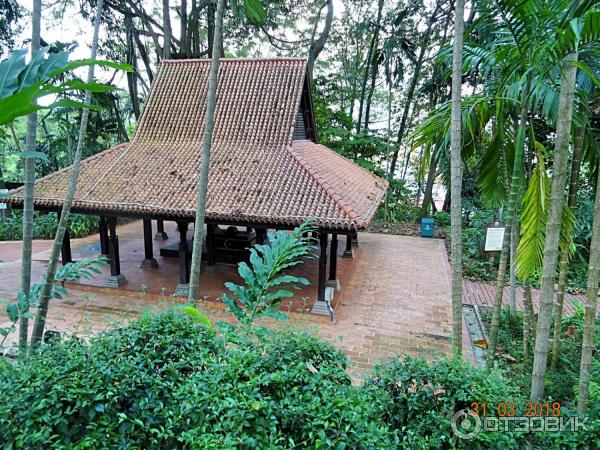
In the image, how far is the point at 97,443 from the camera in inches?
92.7

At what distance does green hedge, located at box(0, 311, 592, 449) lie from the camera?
7.79 ft

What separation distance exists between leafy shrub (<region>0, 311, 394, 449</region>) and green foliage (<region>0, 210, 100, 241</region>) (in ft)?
36.4

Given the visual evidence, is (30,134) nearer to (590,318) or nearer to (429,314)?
(590,318)

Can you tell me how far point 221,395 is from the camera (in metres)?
2.55

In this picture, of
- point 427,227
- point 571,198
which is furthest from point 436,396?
point 427,227

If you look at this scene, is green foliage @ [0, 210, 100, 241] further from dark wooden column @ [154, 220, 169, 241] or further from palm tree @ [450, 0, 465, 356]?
palm tree @ [450, 0, 465, 356]

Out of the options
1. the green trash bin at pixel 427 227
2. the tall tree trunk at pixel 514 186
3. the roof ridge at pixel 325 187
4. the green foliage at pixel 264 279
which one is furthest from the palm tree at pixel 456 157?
the green trash bin at pixel 427 227

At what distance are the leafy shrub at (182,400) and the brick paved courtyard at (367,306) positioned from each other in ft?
3.51

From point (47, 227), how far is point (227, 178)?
8.85 meters

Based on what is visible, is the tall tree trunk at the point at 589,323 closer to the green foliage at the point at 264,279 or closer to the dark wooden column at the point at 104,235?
the green foliage at the point at 264,279

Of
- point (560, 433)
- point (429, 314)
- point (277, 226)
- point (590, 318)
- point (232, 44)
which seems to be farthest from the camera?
point (232, 44)

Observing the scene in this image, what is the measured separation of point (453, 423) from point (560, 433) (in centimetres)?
77

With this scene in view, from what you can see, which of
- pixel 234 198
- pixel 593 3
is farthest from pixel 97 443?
pixel 234 198

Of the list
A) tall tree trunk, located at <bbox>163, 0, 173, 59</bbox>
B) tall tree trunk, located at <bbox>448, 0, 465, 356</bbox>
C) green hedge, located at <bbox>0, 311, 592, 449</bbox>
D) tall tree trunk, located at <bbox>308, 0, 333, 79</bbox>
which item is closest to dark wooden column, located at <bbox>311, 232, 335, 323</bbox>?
tall tree trunk, located at <bbox>448, 0, 465, 356</bbox>
